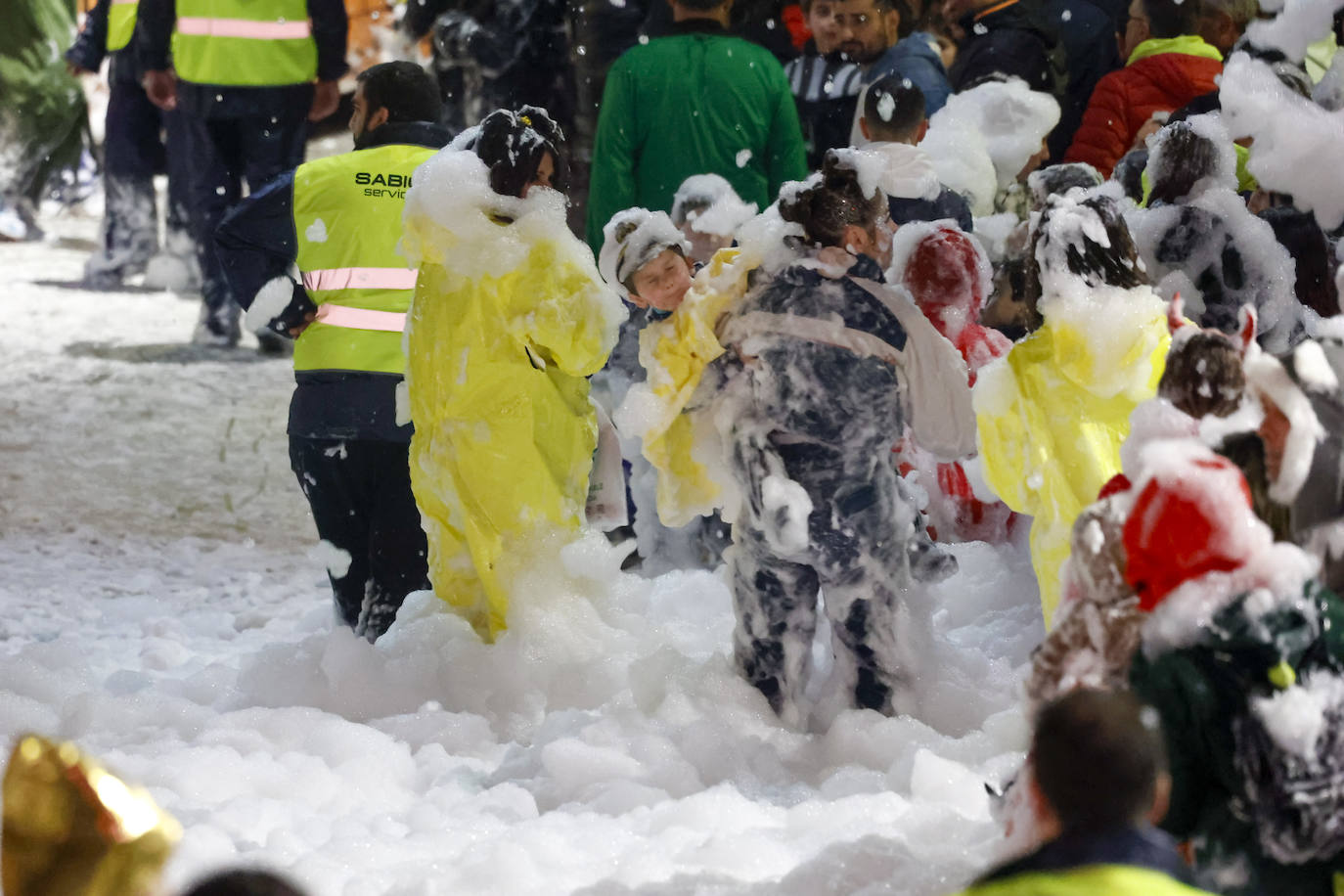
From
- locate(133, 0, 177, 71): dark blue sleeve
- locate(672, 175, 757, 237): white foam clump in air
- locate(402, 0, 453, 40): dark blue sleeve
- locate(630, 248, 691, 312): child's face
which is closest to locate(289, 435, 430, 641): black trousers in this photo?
locate(630, 248, 691, 312): child's face

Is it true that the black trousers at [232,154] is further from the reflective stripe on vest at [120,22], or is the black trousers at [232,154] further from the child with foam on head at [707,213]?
the child with foam on head at [707,213]

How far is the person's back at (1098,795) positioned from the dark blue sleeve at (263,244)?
314 cm

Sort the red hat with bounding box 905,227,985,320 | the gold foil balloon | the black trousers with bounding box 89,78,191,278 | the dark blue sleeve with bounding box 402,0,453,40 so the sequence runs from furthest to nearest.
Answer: the black trousers with bounding box 89,78,191,278, the dark blue sleeve with bounding box 402,0,453,40, the red hat with bounding box 905,227,985,320, the gold foil balloon

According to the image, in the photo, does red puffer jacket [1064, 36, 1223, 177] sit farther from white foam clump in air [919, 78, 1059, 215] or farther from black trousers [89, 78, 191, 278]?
black trousers [89, 78, 191, 278]

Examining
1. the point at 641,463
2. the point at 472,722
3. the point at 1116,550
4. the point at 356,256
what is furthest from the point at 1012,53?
the point at 1116,550

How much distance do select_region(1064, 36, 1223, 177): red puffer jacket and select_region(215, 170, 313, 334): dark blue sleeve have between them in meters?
3.20

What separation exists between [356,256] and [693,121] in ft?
6.01

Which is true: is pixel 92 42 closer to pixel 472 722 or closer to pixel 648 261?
pixel 648 261

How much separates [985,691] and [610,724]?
984 mm

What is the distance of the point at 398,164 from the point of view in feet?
14.4

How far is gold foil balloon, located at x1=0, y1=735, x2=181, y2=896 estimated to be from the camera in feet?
5.06

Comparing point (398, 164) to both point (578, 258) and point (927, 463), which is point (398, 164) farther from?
point (927, 463)

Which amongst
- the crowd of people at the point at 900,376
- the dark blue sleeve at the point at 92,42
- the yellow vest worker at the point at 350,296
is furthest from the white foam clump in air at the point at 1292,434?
the dark blue sleeve at the point at 92,42

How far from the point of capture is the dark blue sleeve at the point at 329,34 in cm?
786
